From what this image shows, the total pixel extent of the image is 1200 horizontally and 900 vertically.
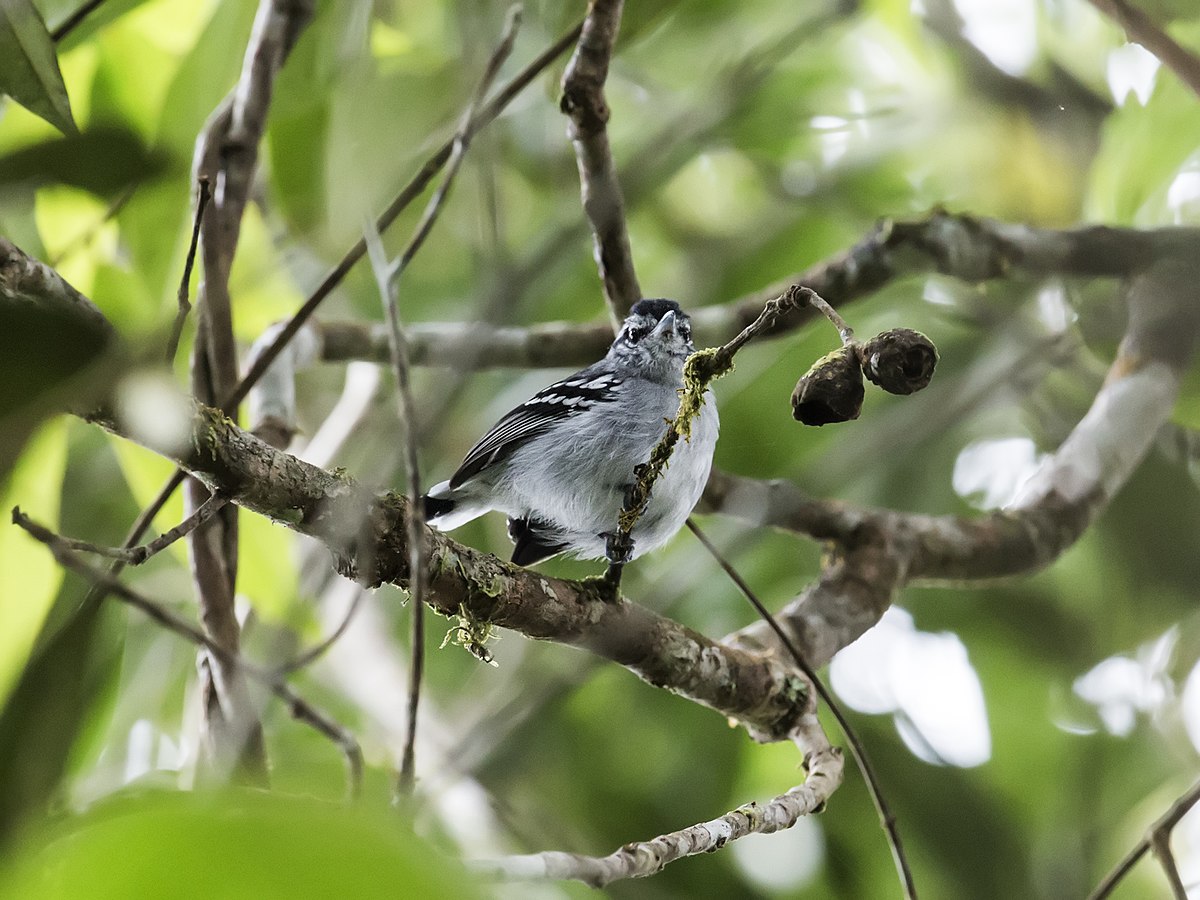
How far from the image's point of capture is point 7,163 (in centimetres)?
206

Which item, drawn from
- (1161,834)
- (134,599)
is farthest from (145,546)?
(1161,834)

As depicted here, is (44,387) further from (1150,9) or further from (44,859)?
(1150,9)

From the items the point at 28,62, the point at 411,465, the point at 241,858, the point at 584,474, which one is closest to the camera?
the point at 241,858

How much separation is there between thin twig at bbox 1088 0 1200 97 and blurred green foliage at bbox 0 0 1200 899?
1.61ft

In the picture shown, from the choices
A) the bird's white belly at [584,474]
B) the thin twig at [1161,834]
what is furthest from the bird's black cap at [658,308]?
the thin twig at [1161,834]

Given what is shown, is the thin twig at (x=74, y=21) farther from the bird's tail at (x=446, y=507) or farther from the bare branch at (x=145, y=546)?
the bird's tail at (x=446, y=507)

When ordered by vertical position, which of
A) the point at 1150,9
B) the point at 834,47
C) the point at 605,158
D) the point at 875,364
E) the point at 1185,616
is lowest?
the point at 875,364

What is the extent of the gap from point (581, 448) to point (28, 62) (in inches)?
88.0

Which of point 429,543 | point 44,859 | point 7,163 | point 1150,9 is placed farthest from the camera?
point 1150,9

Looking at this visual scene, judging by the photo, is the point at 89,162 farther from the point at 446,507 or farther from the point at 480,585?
the point at 446,507

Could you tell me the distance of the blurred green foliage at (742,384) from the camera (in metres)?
3.05

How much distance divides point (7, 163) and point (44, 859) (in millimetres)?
1801

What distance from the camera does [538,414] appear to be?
4.15 metres

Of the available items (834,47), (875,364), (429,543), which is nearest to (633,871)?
(875,364)
